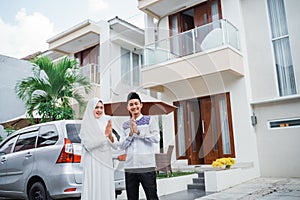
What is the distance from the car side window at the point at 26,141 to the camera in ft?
13.8

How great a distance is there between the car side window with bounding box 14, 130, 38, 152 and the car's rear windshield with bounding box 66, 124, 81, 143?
72 centimetres

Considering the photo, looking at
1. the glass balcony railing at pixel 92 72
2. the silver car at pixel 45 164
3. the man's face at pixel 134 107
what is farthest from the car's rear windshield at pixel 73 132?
the glass balcony railing at pixel 92 72

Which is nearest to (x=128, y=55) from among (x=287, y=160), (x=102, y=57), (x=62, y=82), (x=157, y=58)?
(x=102, y=57)

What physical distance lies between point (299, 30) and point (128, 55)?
262 inches

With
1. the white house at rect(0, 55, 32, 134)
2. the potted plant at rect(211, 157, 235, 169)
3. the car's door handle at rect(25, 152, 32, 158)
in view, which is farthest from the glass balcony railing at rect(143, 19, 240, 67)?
the white house at rect(0, 55, 32, 134)

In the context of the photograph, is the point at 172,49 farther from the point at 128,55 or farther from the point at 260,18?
the point at 128,55

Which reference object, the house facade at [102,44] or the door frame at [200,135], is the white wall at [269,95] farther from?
the house facade at [102,44]

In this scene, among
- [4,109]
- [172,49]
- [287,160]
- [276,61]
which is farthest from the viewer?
[4,109]

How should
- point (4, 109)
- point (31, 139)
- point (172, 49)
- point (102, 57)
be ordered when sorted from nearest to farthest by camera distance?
point (31, 139) < point (172, 49) < point (102, 57) < point (4, 109)

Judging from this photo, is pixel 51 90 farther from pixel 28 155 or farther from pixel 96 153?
pixel 96 153

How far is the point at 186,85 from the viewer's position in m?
8.80

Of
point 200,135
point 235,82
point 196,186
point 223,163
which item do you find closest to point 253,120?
point 235,82

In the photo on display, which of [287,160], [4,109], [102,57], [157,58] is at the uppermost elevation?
[102,57]

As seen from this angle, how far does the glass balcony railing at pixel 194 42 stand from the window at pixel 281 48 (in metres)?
1.06
